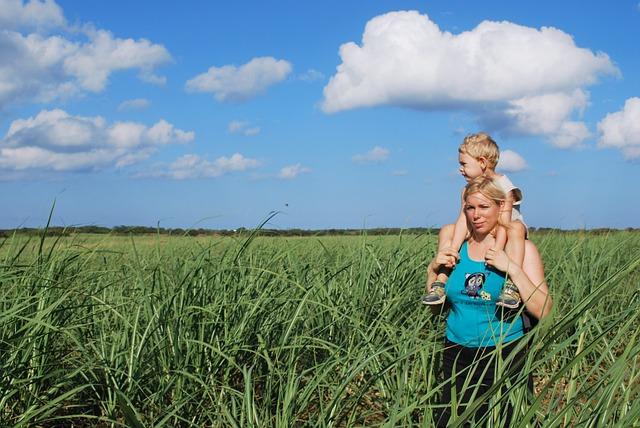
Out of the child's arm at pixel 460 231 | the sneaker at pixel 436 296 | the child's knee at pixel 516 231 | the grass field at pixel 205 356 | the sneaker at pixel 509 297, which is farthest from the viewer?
the child's arm at pixel 460 231

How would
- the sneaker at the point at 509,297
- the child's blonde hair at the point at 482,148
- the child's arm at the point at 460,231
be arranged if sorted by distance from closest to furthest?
the sneaker at the point at 509,297 < the child's arm at the point at 460,231 < the child's blonde hair at the point at 482,148

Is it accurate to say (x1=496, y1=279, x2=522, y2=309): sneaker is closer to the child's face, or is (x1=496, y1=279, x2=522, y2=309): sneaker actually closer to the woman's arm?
the woman's arm

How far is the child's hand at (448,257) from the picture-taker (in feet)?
8.13

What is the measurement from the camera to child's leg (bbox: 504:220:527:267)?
239 centimetres

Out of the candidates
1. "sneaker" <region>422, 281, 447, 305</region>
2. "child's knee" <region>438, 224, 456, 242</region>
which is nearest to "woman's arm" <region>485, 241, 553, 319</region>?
"sneaker" <region>422, 281, 447, 305</region>

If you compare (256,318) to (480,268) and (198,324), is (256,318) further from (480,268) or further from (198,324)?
(480,268)

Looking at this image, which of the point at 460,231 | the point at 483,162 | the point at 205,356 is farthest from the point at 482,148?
the point at 205,356

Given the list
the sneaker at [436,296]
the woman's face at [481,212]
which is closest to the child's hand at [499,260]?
the woman's face at [481,212]

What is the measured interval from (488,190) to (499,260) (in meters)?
0.25

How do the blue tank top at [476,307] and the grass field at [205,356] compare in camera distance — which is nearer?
the grass field at [205,356]

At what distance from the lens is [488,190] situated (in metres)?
2.42

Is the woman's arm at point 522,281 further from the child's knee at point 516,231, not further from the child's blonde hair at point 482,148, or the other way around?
the child's blonde hair at point 482,148

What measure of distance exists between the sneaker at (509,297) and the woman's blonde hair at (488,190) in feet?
0.97

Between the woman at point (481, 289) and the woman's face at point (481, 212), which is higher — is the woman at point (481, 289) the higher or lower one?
the lower one
